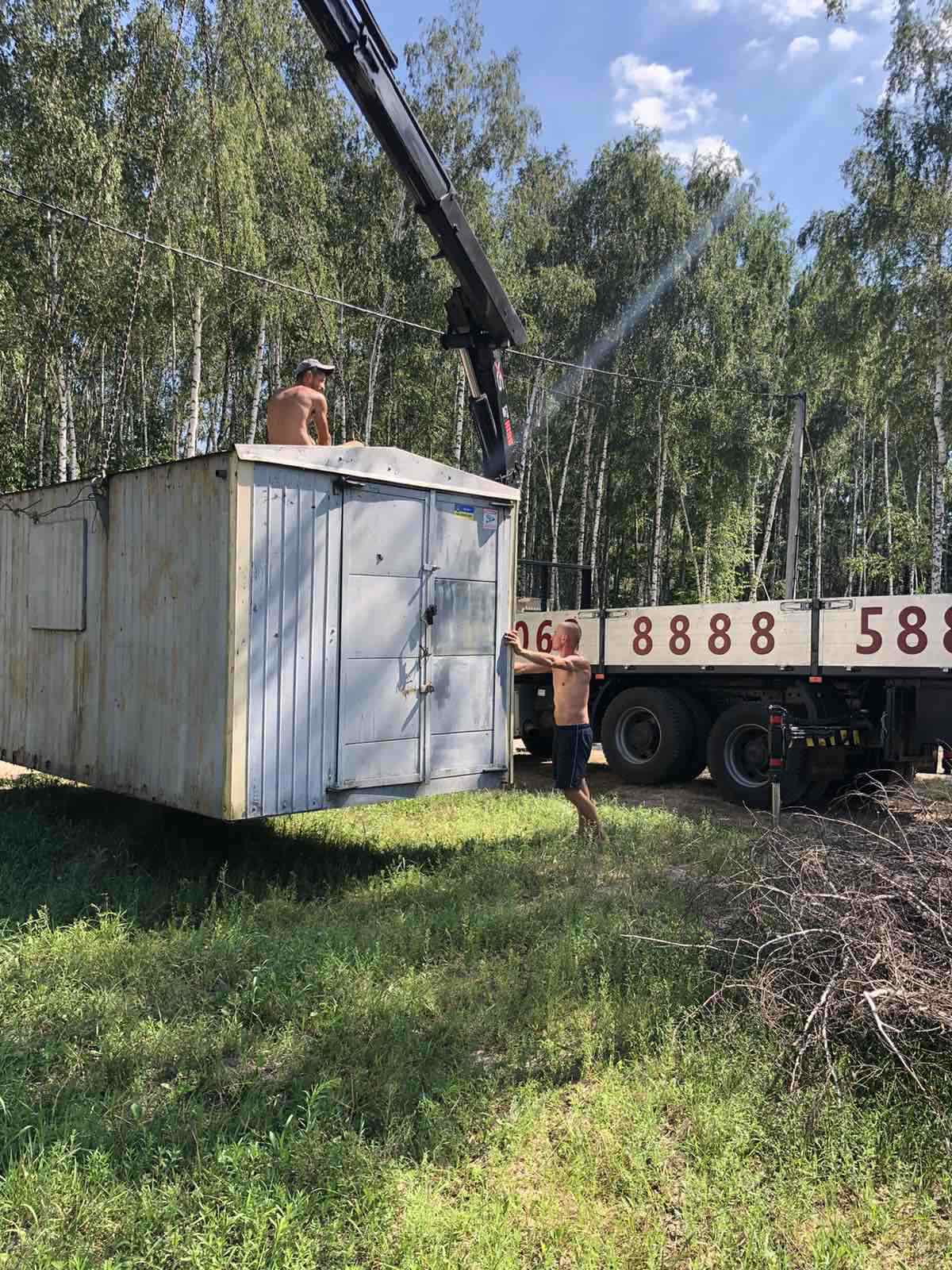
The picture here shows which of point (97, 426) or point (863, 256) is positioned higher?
point (863, 256)

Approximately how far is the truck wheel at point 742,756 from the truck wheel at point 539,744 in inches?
103

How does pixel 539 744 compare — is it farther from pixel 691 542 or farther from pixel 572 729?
pixel 691 542

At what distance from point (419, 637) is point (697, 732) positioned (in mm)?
4704

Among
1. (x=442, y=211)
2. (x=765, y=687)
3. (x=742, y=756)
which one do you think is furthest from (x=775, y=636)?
(x=442, y=211)

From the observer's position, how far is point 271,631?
4.72m

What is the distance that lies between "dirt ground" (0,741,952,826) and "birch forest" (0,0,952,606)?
511cm

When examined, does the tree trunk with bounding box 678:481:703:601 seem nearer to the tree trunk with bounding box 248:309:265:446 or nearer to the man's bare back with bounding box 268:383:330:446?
the tree trunk with bounding box 248:309:265:446

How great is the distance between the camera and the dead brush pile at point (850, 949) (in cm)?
317

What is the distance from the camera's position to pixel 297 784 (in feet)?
16.0

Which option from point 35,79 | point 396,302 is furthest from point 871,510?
point 35,79

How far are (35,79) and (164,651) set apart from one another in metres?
13.4

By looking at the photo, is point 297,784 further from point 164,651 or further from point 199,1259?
point 199,1259

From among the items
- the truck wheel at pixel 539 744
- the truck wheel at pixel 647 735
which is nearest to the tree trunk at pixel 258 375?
the truck wheel at pixel 539 744

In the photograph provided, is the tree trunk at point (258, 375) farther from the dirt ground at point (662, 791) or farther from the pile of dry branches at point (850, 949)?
the pile of dry branches at point (850, 949)
